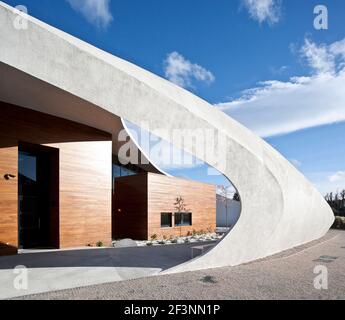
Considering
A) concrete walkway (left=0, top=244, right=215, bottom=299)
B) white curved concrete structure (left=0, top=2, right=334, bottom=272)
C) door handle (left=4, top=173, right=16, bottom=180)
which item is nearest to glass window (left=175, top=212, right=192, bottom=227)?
concrete walkway (left=0, top=244, right=215, bottom=299)

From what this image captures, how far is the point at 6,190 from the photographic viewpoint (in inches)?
439

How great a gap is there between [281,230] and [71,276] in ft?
21.8

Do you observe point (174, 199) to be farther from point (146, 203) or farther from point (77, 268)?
point (77, 268)

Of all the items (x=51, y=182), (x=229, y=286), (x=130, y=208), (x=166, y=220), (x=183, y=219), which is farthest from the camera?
(x=183, y=219)

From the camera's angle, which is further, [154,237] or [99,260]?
[154,237]

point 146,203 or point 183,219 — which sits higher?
point 146,203

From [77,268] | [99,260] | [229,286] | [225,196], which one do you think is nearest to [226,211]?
[225,196]

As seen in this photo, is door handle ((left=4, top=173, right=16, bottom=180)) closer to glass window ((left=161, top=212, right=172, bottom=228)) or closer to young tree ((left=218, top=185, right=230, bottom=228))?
glass window ((left=161, top=212, right=172, bottom=228))

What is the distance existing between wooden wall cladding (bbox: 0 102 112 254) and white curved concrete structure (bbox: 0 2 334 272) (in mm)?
1653

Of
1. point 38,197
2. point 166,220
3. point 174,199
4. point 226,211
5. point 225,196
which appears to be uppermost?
point 38,197

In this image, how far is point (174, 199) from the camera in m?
22.6

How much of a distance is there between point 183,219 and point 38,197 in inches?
492
